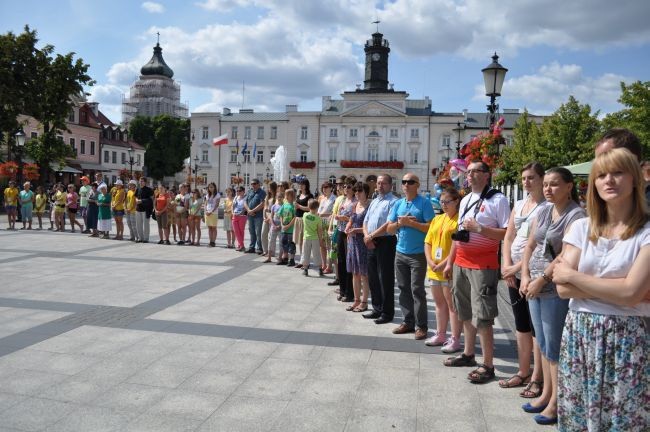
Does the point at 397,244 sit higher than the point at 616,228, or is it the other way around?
the point at 616,228

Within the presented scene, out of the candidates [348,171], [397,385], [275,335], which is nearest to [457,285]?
[397,385]

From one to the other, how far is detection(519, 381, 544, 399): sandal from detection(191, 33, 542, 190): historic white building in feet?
211

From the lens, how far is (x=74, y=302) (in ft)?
24.1

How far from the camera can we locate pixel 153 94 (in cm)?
9681

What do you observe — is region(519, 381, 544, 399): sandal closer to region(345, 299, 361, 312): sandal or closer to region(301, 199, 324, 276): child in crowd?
region(345, 299, 361, 312): sandal

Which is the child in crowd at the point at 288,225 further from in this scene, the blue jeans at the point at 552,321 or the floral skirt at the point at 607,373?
the floral skirt at the point at 607,373

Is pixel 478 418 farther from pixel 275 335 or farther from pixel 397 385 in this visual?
pixel 275 335

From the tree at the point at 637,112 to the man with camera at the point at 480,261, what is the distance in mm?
18000

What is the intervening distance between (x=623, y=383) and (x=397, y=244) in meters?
3.91

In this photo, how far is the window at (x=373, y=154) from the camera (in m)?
71.6

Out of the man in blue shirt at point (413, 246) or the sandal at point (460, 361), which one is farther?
the man in blue shirt at point (413, 246)

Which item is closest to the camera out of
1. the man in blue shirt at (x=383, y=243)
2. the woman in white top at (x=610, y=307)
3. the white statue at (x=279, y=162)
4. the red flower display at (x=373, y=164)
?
the woman in white top at (x=610, y=307)

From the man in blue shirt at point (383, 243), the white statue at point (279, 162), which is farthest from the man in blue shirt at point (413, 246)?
the white statue at point (279, 162)

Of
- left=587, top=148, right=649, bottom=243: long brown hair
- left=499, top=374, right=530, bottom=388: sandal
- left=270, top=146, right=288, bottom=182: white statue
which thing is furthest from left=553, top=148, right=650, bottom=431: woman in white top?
left=270, top=146, right=288, bottom=182: white statue
